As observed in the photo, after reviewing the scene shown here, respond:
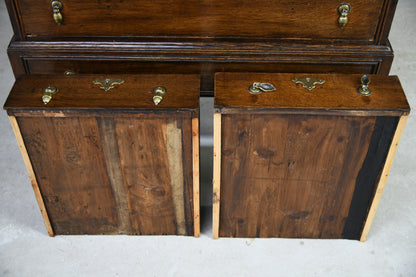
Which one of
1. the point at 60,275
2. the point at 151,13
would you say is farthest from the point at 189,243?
the point at 151,13

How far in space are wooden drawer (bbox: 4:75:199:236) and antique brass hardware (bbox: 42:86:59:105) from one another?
0.5 inches

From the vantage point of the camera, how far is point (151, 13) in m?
1.43

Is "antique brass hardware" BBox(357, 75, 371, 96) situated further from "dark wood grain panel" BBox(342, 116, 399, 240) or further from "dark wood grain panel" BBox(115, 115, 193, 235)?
"dark wood grain panel" BBox(115, 115, 193, 235)

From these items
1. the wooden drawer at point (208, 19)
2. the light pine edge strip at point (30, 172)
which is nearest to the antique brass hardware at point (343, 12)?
the wooden drawer at point (208, 19)

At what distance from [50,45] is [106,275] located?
0.69m

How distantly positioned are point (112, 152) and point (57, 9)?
16.8 inches

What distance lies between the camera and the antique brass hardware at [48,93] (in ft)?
4.32

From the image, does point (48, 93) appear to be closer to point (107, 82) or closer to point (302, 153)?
point (107, 82)

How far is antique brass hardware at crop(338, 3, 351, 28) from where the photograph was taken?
141cm

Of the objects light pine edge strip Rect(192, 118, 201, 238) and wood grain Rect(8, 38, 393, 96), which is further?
wood grain Rect(8, 38, 393, 96)

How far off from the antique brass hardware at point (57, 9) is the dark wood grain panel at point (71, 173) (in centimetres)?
31

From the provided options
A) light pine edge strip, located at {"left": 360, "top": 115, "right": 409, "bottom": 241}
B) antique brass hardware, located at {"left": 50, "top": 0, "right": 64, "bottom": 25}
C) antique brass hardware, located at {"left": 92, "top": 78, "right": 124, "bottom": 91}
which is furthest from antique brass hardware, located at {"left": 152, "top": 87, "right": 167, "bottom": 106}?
light pine edge strip, located at {"left": 360, "top": 115, "right": 409, "bottom": 241}

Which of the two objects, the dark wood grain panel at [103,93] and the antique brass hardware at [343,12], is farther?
the antique brass hardware at [343,12]

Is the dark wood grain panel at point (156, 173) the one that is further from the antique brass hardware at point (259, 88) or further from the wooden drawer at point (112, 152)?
the antique brass hardware at point (259, 88)
